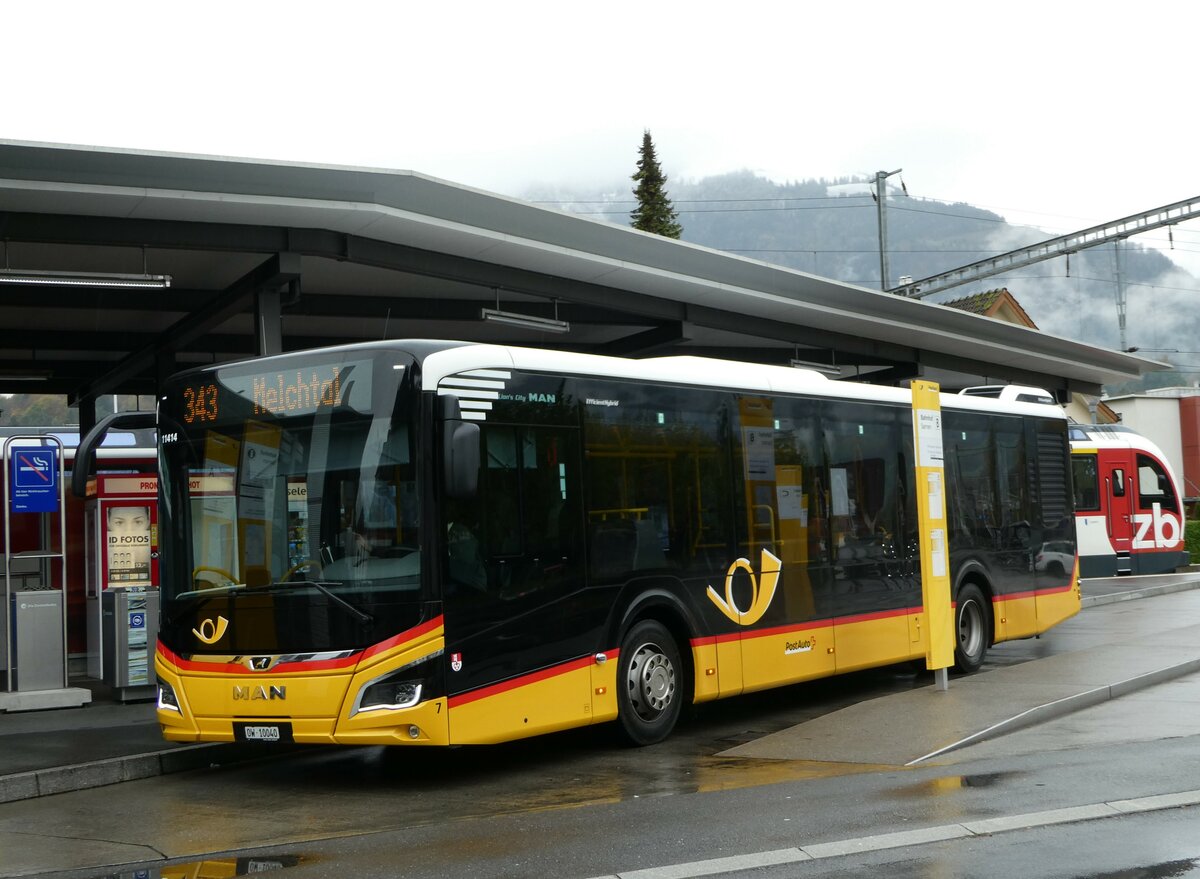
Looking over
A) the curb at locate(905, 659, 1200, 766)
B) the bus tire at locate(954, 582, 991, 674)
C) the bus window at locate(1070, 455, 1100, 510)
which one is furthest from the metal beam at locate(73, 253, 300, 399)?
the bus window at locate(1070, 455, 1100, 510)

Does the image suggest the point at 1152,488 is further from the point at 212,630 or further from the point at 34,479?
the point at 212,630

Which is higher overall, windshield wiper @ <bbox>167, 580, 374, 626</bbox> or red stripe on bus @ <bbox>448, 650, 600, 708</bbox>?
windshield wiper @ <bbox>167, 580, 374, 626</bbox>

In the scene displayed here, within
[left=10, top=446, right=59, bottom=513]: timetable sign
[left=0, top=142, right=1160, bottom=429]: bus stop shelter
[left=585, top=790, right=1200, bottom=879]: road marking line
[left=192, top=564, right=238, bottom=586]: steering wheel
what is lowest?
[left=585, top=790, right=1200, bottom=879]: road marking line

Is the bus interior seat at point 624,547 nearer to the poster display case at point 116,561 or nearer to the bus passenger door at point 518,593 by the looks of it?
the bus passenger door at point 518,593

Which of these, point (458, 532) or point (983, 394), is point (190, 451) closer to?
point (458, 532)

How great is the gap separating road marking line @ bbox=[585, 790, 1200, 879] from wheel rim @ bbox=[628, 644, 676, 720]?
3.71m

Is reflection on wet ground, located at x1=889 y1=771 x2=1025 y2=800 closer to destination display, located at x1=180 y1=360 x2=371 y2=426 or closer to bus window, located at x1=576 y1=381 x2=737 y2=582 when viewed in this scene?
bus window, located at x1=576 y1=381 x2=737 y2=582

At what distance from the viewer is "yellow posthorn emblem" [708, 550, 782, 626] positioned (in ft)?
37.8

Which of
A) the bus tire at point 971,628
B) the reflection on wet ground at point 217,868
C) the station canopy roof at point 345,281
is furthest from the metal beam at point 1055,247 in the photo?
the reflection on wet ground at point 217,868

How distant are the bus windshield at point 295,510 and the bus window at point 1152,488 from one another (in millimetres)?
25773

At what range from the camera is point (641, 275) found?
62.9ft

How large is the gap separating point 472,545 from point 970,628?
7.63 meters

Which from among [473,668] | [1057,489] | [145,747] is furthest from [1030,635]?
[145,747]

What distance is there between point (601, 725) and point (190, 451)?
385 cm
